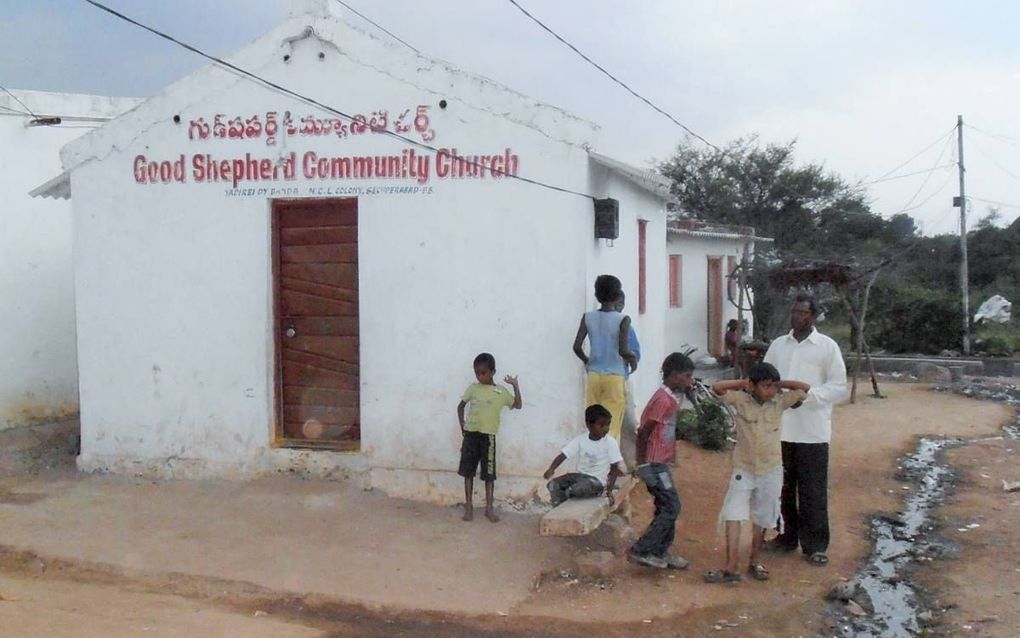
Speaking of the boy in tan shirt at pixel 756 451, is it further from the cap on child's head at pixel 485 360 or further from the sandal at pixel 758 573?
the cap on child's head at pixel 485 360

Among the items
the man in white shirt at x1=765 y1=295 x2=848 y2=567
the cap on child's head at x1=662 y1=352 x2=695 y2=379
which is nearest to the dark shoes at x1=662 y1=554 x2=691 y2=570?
the man in white shirt at x1=765 y1=295 x2=848 y2=567

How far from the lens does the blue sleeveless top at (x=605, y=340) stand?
24.1 feet

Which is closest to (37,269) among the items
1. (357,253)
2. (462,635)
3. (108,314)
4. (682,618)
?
(108,314)

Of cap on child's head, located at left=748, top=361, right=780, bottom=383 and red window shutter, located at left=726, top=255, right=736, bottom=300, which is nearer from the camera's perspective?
cap on child's head, located at left=748, top=361, right=780, bottom=383

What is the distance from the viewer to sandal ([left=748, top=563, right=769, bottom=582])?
254 inches

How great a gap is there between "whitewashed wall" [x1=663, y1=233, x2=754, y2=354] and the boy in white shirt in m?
12.1

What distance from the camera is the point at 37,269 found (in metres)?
11.2

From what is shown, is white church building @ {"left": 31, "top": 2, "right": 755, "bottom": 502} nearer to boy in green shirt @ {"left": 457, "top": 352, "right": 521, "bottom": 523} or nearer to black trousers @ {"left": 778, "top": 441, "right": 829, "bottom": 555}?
boy in green shirt @ {"left": 457, "top": 352, "right": 521, "bottom": 523}

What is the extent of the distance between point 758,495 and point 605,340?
1644 mm

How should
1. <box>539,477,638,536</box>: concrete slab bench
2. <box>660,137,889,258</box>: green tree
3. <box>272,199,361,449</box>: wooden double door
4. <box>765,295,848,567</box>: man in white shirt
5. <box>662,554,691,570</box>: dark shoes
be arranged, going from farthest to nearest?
<box>660,137,889,258</box>: green tree → <box>272,199,361,449</box>: wooden double door → <box>765,295,848,567</box>: man in white shirt → <box>662,554,691,570</box>: dark shoes → <box>539,477,638,536</box>: concrete slab bench

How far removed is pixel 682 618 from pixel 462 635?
4.35 feet

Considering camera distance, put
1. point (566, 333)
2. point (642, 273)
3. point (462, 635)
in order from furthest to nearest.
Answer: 1. point (642, 273)
2. point (566, 333)
3. point (462, 635)

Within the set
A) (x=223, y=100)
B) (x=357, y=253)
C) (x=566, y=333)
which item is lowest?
(x=566, y=333)

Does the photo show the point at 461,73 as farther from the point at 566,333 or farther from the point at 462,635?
the point at 462,635
